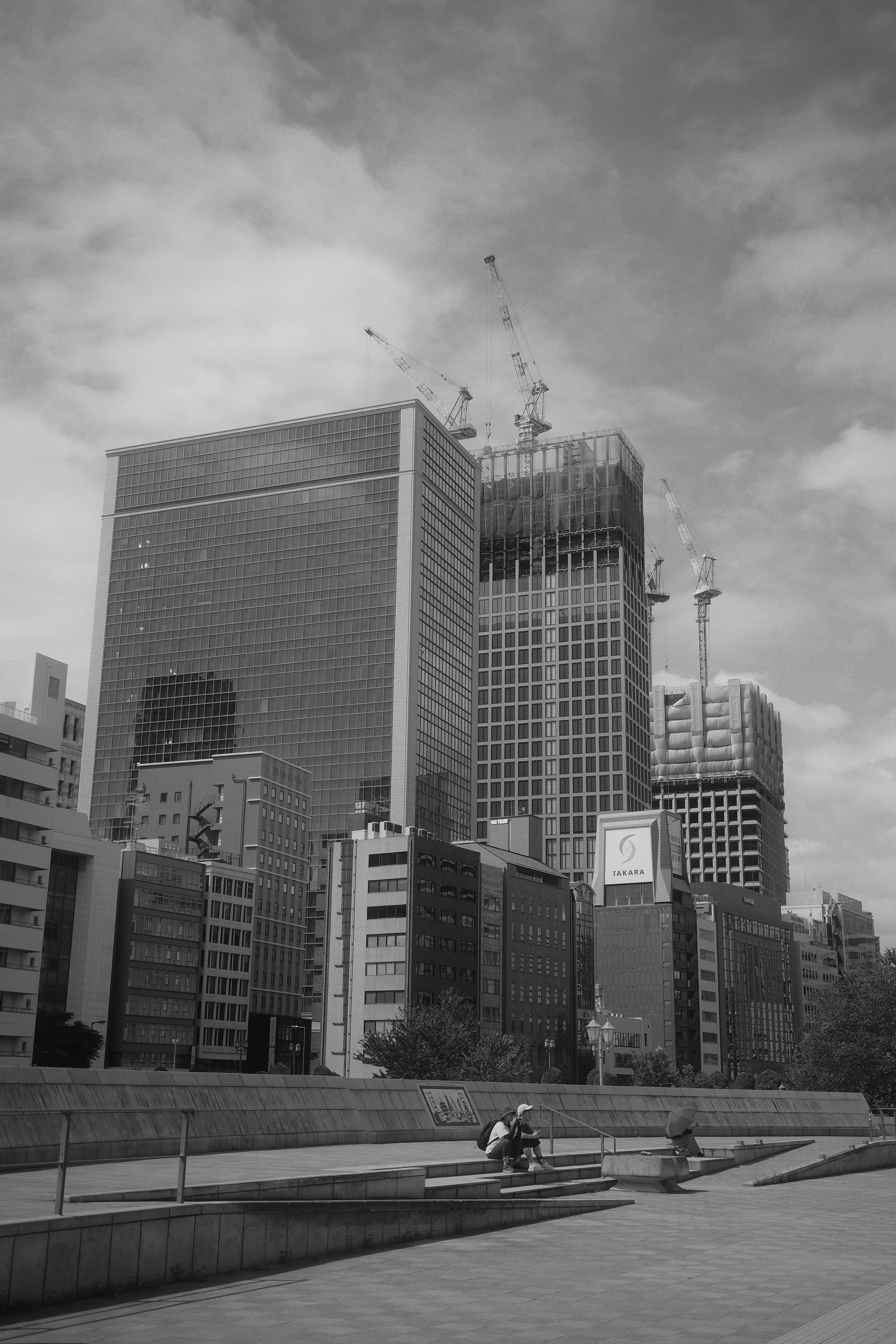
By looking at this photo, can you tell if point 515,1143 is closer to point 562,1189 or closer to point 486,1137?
point 486,1137

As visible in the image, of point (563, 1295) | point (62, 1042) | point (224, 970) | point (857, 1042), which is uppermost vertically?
point (224, 970)

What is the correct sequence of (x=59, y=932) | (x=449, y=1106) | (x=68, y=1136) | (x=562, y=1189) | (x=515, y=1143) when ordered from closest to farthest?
(x=68, y=1136)
(x=562, y=1189)
(x=515, y=1143)
(x=449, y=1106)
(x=59, y=932)

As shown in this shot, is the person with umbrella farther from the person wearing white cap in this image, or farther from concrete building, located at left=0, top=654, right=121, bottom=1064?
Result: concrete building, located at left=0, top=654, right=121, bottom=1064

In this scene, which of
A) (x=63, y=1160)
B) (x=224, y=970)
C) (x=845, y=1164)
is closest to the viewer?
(x=63, y=1160)

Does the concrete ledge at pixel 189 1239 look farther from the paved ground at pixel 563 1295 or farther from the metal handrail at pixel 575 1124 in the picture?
the metal handrail at pixel 575 1124

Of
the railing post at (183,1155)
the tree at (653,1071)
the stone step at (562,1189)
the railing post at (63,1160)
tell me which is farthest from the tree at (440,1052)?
the railing post at (63,1160)

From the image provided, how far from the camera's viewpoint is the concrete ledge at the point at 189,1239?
15.1 metres

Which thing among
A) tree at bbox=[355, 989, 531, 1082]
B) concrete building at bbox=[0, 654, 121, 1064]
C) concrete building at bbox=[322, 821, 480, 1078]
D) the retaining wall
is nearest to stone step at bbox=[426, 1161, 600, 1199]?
the retaining wall

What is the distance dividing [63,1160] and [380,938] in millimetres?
151199

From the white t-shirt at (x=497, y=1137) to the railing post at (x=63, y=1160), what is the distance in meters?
13.1

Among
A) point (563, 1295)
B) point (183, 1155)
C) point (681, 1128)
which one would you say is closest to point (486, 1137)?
point (681, 1128)

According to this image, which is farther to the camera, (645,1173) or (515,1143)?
(645,1173)

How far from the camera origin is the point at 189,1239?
17312 millimetres

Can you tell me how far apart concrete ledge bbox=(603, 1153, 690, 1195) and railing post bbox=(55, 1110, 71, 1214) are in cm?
1751
